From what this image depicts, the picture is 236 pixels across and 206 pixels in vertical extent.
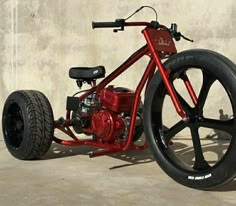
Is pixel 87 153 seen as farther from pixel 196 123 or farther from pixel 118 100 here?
pixel 196 123

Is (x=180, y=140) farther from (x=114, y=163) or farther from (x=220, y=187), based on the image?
(x=220, y=187)

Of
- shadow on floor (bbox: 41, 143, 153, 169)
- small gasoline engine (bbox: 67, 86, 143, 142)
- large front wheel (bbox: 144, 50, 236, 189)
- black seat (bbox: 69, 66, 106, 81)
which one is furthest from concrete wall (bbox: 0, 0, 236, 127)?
large front wheel (bbox: 144, 50, 236, 189)

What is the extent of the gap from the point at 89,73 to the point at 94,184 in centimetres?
116

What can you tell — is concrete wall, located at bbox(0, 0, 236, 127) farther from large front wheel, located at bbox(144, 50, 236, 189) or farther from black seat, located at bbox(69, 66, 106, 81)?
large front wheel, located at bbox(144, 50, 236, 189)

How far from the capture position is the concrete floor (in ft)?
9.91

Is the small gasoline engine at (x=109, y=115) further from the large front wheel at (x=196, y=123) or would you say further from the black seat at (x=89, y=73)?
the large front wheel at (x=196, y=123)

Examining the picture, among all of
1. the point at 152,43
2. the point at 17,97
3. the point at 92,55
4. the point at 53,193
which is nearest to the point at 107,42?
the point at 92,55

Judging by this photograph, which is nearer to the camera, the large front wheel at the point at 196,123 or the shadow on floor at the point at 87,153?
the large front wheel at the point at 196,123

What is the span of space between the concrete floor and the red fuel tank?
49cm

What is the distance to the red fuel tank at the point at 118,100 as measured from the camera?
12.8 ft

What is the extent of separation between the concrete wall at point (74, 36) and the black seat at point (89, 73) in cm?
160

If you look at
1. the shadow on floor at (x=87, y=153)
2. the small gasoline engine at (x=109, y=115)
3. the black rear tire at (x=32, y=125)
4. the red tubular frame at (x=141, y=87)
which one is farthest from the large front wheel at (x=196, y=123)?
the black rear tire at (x=32, y=125)

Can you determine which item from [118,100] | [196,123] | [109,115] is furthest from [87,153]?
[196,123]

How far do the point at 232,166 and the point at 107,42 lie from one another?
135 inches
